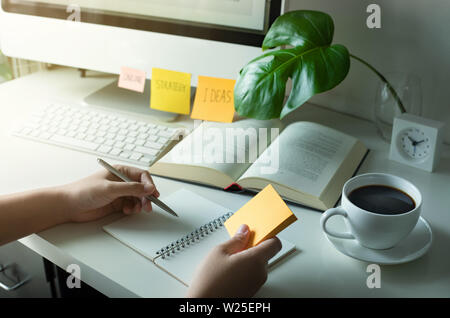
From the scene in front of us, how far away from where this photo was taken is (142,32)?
3.12 ft

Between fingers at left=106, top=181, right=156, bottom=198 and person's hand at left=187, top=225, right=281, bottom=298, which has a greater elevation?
fingers at left=106, top=181, right=156, bottom=198

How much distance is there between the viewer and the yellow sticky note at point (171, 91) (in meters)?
0.97

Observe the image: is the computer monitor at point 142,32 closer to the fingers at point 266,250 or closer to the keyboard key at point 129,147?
the keyboard key at point 129,147

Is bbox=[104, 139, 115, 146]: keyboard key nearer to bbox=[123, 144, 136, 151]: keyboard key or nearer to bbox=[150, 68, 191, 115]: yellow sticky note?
bbox=[123, 144, 136, 151]: keyboard key

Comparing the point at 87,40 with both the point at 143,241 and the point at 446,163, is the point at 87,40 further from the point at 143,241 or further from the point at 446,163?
the point at 446,163

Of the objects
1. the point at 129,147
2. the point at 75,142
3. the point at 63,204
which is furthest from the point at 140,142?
the point at 63,204

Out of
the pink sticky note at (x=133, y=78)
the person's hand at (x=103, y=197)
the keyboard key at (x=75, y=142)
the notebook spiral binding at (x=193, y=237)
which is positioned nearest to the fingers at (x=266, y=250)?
the notebook spiral binding at (x=193, y=237)

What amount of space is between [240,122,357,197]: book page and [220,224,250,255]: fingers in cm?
15

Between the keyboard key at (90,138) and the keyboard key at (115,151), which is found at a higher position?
the keyboard key at (90,138)

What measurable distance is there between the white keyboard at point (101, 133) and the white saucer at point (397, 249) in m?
0.38

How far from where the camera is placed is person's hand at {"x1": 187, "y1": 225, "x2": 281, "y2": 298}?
1.86 feet

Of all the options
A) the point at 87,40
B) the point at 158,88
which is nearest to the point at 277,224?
the point at 158,88

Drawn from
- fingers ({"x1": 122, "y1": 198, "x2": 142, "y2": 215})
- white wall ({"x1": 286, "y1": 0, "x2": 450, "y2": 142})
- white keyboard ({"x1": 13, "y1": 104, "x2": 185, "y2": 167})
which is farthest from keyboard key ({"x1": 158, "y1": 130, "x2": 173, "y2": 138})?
white wall ({"x1": 286, "y1": 0, "x2": 450, "y2": 142})

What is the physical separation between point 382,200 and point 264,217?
0.17m
